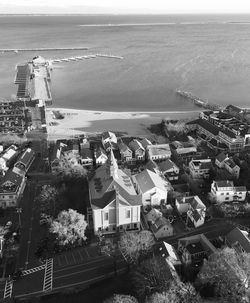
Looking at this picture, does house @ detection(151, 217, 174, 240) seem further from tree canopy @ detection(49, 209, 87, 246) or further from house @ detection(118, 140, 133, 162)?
house @ detection(118, 140, 133, 162)

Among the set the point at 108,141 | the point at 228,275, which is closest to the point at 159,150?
the point at 108,141

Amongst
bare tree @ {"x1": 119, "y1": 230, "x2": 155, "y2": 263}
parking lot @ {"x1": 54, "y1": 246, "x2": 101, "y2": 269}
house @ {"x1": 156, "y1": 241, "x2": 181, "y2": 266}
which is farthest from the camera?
parking lot @ {"x1": 54, "y1": 246, "x2": 101, "y2": 269}

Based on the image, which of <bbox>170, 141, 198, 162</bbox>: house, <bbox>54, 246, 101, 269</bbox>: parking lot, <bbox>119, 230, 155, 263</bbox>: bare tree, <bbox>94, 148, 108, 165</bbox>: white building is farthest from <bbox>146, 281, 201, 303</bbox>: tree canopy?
<bbox>170, 141, 198, 162</bbox>: house

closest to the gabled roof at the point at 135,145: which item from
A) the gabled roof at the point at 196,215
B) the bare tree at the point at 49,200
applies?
the bare tree at the point at 49,200

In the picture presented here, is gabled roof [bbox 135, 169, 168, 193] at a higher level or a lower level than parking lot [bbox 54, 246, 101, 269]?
higher

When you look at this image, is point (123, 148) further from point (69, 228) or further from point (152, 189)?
point (69, 228)

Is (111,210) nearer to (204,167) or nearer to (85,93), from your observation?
(204,167)

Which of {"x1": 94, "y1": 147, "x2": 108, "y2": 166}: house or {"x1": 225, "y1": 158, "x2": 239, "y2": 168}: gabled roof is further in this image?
{"x1": 94, "y1": 147, "x2": 108, "y2": 166}: house
